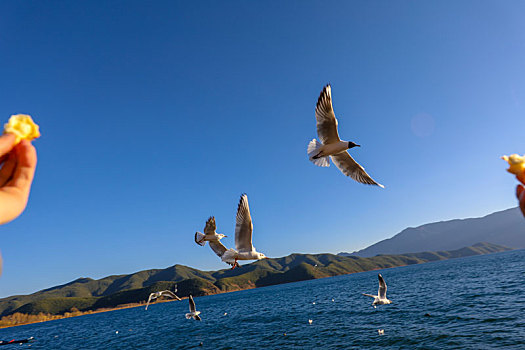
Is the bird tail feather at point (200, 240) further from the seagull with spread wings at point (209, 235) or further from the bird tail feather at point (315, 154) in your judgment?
the bird tail feather at point (315, 154)

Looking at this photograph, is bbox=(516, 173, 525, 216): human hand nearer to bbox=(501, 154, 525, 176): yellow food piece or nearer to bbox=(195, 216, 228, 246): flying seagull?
bbox=(501, 154, 525, 176): yellow food piece

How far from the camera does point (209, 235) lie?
39.8ft

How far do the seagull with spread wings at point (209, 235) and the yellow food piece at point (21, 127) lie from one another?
10523 mm

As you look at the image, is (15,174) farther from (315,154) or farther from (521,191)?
(315,154)

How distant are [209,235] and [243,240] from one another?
8.87ft

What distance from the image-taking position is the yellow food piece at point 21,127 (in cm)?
175

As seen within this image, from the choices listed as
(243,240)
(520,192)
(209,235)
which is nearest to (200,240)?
(209,235)

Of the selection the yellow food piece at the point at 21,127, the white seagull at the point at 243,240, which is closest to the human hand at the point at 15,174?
the yellow food piece at the point at 21,127

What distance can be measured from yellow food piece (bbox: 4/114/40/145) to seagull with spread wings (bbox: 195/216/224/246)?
10.5 meters

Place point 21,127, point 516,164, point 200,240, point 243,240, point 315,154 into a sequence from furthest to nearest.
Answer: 1. point 200,240
2. point 315,154
3. point 243,240
4. point 516,164
5. point 21,127

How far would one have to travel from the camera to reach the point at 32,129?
185 cm

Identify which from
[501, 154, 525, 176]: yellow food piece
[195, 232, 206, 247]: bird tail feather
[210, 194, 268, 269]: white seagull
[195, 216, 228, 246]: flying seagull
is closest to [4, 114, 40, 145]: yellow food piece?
[501, 154, 525, 176]: yellow food piece

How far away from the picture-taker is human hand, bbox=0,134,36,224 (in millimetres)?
1656

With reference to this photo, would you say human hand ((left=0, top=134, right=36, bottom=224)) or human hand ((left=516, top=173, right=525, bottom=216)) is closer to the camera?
human hand ((left=0, top=134, right=36, bottom=224))
